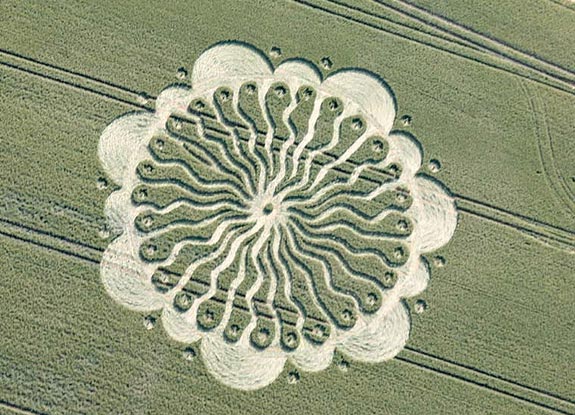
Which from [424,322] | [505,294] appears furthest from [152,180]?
[505,294]

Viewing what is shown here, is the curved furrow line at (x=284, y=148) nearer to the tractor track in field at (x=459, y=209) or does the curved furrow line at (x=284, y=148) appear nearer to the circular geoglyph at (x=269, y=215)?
the circular geoglyph at (x=269, y=215)

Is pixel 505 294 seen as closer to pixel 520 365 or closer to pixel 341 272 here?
pixel 520 365

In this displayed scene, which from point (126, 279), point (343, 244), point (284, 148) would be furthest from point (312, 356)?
point (284, 148)

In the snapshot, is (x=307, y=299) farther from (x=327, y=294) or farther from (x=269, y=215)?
(x=269, y=215)

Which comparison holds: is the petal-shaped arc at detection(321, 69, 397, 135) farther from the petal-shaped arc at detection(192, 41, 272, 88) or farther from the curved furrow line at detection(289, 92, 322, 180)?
the petal-shaped arc at detection(192, 41, 272, 88)

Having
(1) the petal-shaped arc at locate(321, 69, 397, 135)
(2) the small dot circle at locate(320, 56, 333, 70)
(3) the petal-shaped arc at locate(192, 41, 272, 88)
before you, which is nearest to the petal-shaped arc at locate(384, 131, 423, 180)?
(1) the petal-shaped arc at locate(321, 69, 397, 135)

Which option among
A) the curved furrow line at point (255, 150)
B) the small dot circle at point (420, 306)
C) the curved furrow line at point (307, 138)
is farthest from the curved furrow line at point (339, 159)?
the small dot circle at point (420, 306)
